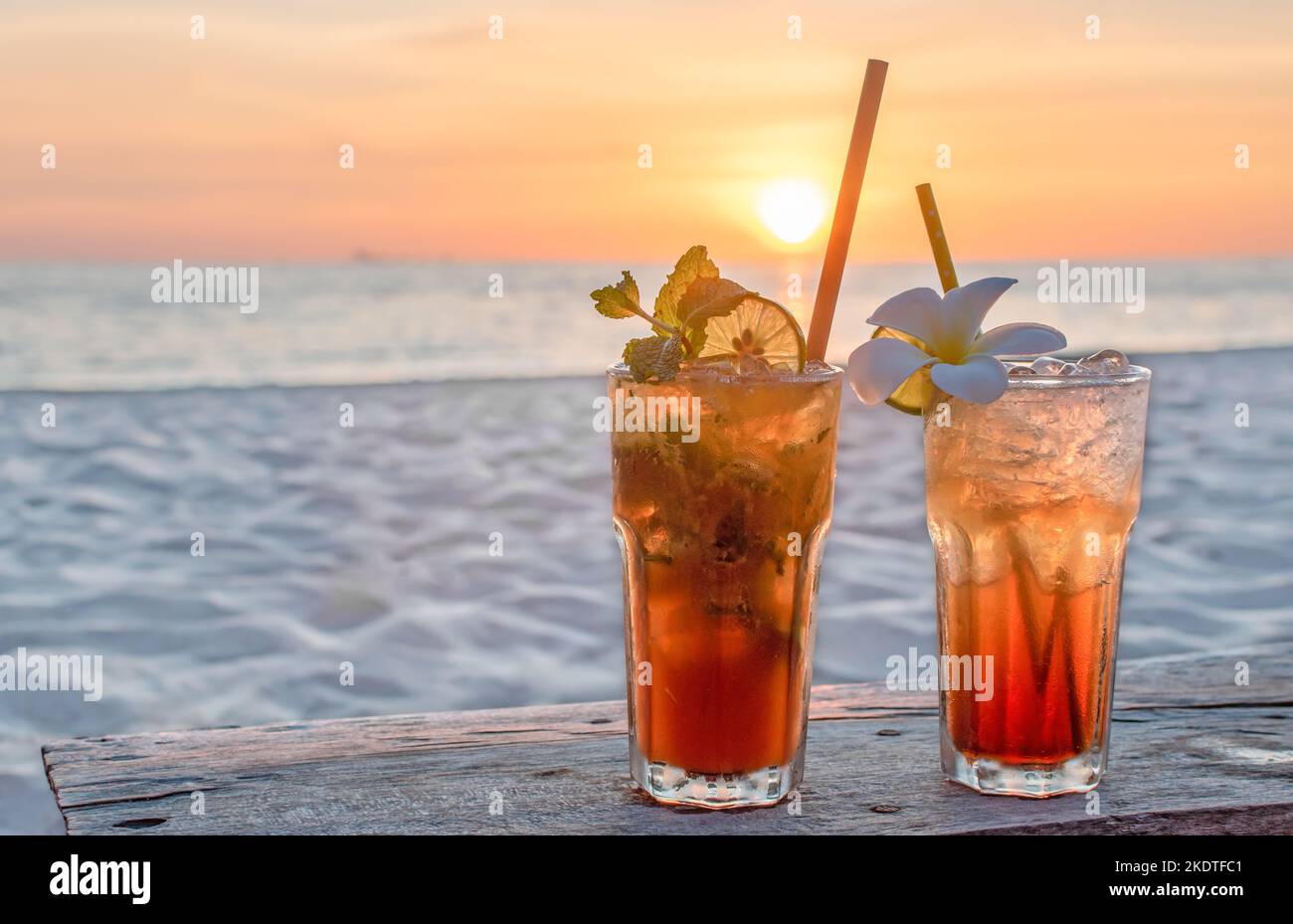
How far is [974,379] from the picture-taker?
171cm

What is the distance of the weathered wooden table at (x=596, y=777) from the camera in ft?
5.44

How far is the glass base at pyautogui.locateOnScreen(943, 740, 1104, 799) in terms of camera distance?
176 cm

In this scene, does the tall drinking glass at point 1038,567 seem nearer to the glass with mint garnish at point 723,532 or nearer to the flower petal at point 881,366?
the flower petal at point 881,366

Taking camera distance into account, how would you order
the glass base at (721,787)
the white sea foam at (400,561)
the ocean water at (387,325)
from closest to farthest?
the glass base at (721,787) → the white sea foam at (400,561) → the ocean water at (387,325)

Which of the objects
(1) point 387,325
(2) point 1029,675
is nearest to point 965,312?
(2) point 1029,675

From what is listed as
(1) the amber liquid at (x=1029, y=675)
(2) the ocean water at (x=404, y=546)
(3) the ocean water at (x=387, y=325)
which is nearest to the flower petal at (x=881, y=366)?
(1) the amber liquid at (x=1029, y=675)

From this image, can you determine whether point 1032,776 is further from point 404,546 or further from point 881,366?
point 404,546

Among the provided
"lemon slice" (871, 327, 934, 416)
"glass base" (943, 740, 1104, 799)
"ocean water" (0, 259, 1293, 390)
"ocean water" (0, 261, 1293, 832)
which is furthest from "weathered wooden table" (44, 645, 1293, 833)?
"ocean water" (0, 259, 1293, 390)

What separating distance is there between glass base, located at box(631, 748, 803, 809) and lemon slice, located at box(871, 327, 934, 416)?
1.73 feet

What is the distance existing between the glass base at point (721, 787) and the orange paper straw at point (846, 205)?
58cm

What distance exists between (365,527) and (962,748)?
4665 millimetres

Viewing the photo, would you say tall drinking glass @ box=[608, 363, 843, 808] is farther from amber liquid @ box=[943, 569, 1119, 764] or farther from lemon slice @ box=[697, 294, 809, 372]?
amber liquid @ box=[943, 569, 1119, 764]

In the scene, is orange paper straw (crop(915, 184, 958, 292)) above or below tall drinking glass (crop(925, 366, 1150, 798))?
above
